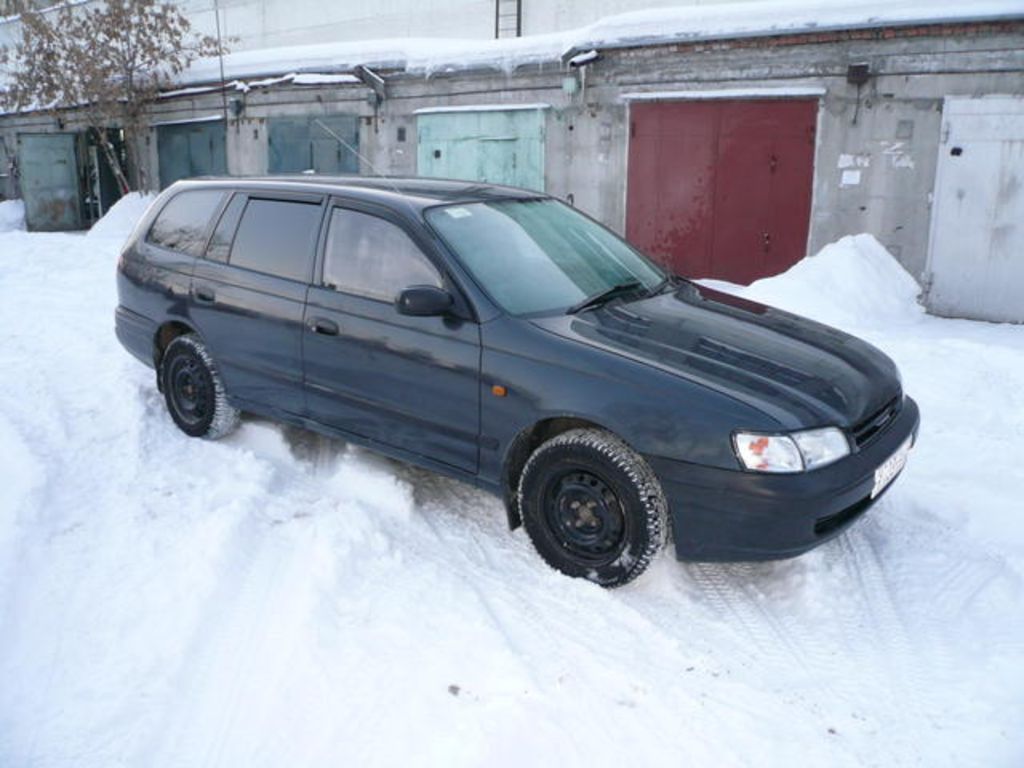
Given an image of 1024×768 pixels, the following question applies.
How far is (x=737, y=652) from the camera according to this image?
10.6 feet

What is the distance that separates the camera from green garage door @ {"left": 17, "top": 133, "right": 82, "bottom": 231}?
18828 millimetres

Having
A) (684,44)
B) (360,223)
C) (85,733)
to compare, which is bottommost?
(85,733)

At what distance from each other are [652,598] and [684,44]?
29.6 feet

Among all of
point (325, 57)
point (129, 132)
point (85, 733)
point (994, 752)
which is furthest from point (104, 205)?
point (994, 752)

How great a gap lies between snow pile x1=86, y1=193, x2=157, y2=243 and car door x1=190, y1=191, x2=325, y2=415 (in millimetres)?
12299

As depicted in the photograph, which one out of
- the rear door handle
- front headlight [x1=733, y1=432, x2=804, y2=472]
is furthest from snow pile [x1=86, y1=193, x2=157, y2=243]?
front headlight [x1=733, y1=432, x2=804, y2=472]

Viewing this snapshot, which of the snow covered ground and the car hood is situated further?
the car hood

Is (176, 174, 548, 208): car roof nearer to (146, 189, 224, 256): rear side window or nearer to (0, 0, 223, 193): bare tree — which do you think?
(146, 189, 224, 256): rear side window

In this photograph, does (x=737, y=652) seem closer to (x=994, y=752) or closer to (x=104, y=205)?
(x=994, y=752)

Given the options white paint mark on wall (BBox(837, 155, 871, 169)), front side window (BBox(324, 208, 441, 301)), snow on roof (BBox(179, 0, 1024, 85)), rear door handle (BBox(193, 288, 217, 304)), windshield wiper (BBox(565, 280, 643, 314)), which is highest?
snow on roof (BBox(179, 0, 1024, 85))

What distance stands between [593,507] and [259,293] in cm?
226

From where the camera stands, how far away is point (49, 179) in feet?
63.4

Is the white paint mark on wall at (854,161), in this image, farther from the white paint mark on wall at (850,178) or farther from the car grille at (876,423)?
the car grille at (876,423)

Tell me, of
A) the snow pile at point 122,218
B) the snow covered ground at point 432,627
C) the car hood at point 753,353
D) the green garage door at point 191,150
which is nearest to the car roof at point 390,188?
the car hood at point 753,353
